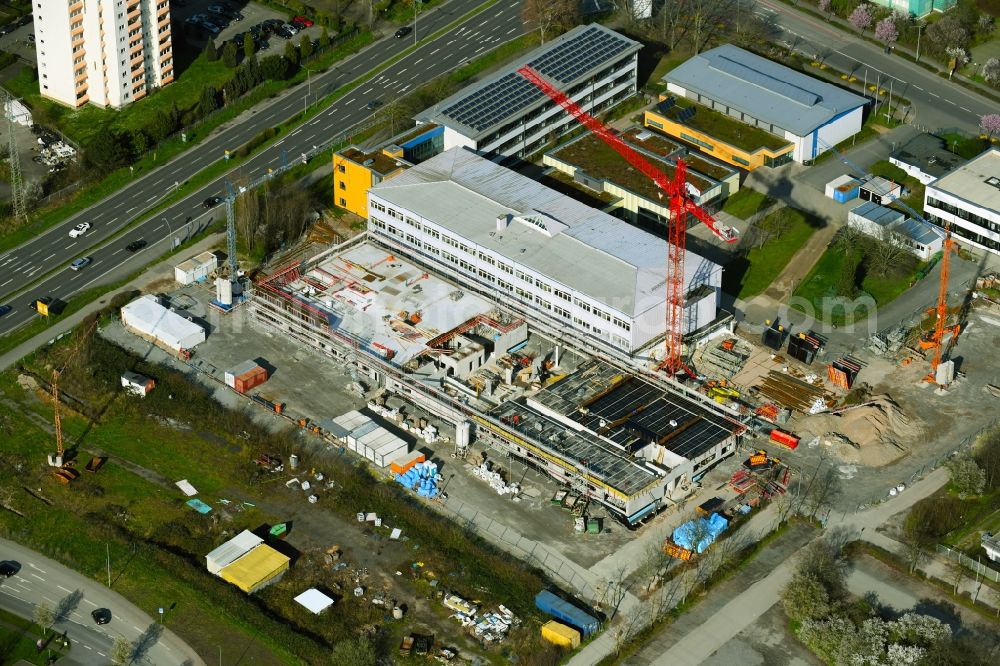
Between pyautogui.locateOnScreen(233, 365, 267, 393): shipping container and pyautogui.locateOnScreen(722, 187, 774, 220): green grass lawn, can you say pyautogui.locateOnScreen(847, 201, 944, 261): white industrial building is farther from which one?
pyautogui.locateOnScreen(233, 365, 267, 393): shipping container

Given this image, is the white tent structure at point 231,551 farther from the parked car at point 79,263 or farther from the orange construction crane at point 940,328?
the orange construction crane at point 940,328

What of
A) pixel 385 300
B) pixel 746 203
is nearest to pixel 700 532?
pixel 385 300

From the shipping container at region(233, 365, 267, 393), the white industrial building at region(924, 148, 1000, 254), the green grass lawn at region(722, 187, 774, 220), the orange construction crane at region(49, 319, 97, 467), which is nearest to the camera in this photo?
the orange construction crane at region(49, 319, 97, 467)

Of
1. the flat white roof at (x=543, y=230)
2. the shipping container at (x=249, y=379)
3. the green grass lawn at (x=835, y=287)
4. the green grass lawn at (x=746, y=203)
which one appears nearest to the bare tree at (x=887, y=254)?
the green grass lawn at (x=835, y=287)

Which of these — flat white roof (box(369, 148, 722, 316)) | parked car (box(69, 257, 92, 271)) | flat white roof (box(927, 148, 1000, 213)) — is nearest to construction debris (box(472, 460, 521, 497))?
flat white roof (box(369, 148, 722, 316))

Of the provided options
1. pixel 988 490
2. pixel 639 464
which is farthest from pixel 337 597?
pixel 988 490

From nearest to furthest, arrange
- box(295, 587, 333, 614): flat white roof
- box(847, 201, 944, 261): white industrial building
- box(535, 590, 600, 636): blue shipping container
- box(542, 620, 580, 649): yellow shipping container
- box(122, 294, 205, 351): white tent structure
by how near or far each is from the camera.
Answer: box(542, 620, 580, 649): yellow shipping container < box(535, 590, 600, 636): blue shipping container < box(295, 587, 333, 614): flat white roof < box(122, 294, 205, 351): white tent structure < box(847, 201, 944, 261): white industrial building
